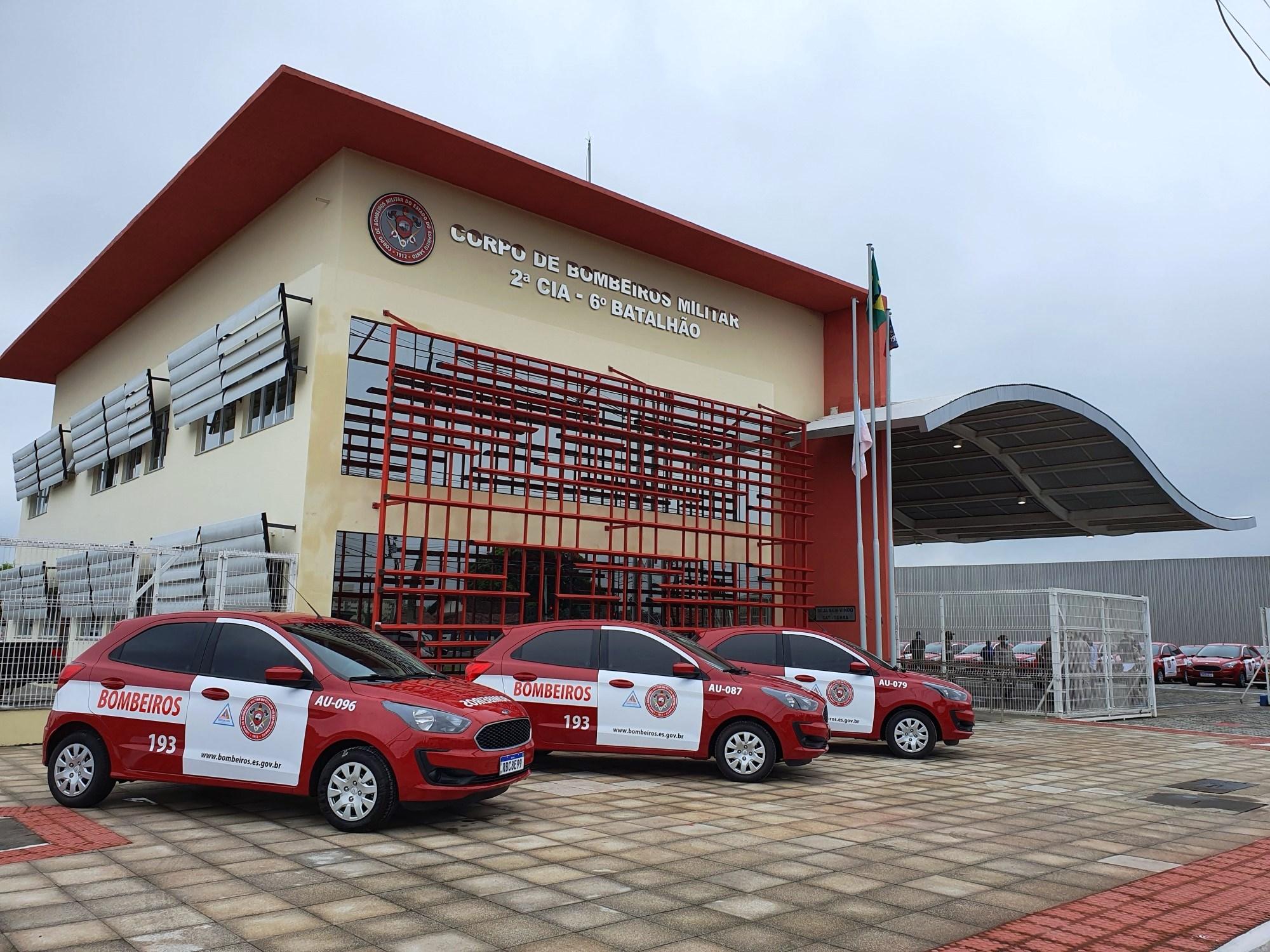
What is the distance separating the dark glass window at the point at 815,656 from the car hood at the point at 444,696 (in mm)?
4759

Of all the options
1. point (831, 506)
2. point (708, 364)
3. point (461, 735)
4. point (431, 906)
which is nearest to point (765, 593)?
point (831, 506)

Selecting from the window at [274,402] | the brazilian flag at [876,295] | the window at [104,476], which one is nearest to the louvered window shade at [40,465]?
the window at [104,476]

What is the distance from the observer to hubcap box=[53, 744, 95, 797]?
7.79m

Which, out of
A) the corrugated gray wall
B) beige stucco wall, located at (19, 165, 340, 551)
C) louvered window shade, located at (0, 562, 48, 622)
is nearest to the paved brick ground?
louvered window shade, located at (0, 562, 48, 622)

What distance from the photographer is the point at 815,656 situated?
1180cm

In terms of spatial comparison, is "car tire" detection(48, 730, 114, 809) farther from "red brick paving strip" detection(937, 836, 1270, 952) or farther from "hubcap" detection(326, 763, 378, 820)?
"red brick paving strip" detection(937, 836, 1270, 952)

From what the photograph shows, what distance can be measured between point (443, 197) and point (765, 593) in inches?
354

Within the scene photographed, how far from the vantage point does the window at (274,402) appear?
578 inches

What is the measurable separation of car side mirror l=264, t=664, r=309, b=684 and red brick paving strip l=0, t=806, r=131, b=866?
4.47ft

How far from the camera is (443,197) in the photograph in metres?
15.7

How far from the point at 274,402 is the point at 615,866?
36.9 feet

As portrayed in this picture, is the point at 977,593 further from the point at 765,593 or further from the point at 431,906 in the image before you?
the point at 431,906

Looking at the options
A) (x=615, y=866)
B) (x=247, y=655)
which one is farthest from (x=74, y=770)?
(x=615, y=866)

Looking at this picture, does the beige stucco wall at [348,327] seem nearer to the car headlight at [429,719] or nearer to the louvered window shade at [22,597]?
the louvered window shade at [22,597]
